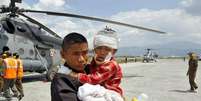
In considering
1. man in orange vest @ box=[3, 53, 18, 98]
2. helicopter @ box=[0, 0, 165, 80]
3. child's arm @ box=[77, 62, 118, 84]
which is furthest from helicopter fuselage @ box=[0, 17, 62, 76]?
child's arm @ box=[77, 62, 118, 84]

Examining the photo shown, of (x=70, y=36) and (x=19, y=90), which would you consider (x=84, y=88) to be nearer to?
(x=70, y=36)

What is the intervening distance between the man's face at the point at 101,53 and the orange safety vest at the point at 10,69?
35.2 ft

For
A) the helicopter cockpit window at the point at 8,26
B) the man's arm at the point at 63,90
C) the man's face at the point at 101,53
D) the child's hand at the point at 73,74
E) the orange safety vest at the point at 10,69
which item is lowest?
the orange safety vest at the point at 10,69

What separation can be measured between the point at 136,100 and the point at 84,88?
0.36m

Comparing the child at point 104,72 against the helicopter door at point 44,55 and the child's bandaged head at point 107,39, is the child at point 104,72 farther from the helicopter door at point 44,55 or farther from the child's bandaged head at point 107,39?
the helicopter door at point 44,55

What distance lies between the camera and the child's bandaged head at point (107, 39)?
2.60m

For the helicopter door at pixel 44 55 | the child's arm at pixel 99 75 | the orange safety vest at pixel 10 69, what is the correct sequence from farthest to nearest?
the helicopter door at pixel 44 55
the orange safety vest at pixel 10 69
the child's arm at pixel 99 75

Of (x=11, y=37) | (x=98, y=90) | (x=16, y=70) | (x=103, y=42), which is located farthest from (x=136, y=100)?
(x=11, y=37)

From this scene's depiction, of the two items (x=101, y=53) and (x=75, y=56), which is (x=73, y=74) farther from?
(x=101, y=53)

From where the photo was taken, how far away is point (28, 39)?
2012cm

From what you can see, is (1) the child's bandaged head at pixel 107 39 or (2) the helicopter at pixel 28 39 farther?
(2) the helicopter at pixel 28 39

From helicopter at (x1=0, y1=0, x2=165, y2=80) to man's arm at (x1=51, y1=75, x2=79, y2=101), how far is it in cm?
1526

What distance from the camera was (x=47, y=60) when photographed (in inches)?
848

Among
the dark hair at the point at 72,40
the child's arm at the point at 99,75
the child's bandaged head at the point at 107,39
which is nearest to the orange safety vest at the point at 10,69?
the child's bandaged head at the point at 107,39
